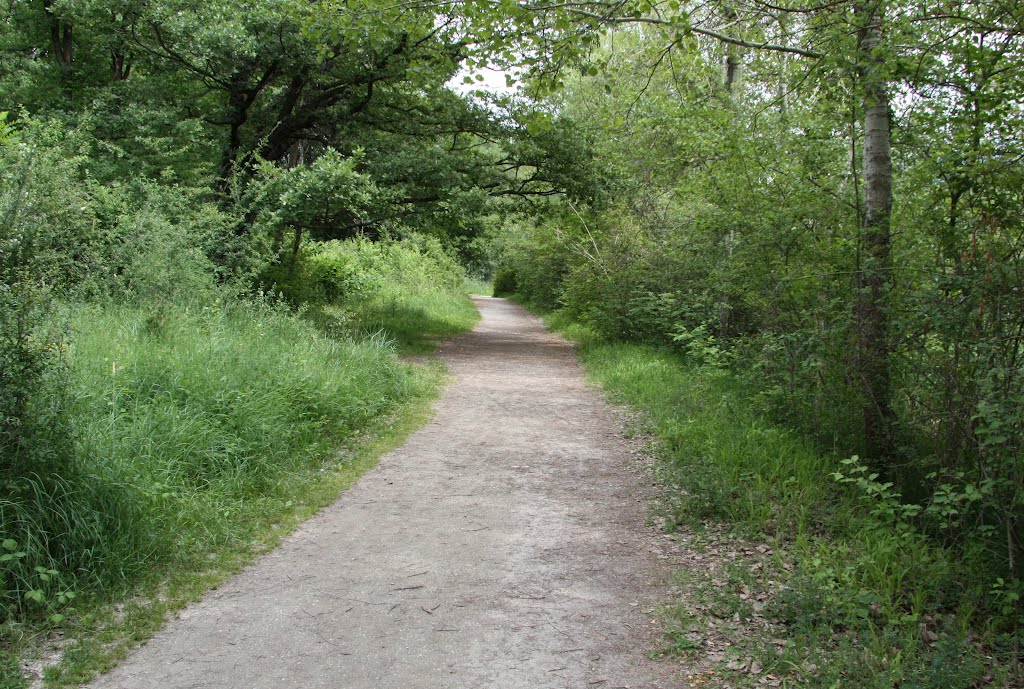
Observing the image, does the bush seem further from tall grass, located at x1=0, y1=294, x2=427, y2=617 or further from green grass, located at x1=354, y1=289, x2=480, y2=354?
tall grass, located at x1=0, y1=294, x2=427, y2=617

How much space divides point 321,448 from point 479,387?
4.66 meters

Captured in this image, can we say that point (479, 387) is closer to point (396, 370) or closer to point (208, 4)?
point (396, 370)

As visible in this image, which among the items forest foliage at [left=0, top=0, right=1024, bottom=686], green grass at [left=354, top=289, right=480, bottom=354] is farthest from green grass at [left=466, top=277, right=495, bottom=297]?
forest foliage at [left=0, top=0, right=1024, bottom=686]

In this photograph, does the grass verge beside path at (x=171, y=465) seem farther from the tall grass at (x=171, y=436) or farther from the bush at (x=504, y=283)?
the bush at (x=504, y=283)

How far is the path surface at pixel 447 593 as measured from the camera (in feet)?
11.7

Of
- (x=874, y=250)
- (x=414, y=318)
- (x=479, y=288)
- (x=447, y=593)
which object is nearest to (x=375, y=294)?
(x=414, y=318)

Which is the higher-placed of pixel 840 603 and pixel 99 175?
pixel 99 175

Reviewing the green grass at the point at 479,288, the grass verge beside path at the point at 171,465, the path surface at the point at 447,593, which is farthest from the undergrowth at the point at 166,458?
the green grass at the point at 479,288

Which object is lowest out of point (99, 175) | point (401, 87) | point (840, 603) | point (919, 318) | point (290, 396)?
point (840, 603)

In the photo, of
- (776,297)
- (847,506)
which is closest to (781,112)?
(776,297)

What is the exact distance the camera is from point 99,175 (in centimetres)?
1312

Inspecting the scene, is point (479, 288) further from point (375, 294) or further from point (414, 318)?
point (414, 318)

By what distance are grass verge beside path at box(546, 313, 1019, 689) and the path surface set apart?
397mm

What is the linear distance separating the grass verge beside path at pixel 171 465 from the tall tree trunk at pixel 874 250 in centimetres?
459
